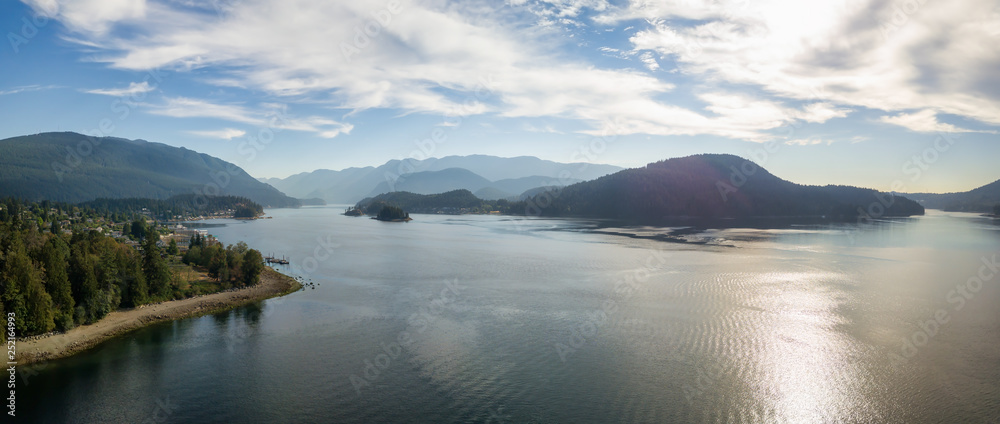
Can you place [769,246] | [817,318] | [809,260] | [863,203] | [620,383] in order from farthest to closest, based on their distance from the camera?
[863,203] < [769,246] < [809,260] < [817,318] < [620,383]

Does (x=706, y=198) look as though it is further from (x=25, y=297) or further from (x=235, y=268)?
(x=25, y=297)

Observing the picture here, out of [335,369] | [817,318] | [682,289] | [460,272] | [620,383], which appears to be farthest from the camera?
[460,272]

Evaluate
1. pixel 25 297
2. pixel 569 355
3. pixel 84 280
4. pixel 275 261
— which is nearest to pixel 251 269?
pixel 84 280

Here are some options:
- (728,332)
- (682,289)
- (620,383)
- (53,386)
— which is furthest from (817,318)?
(53,386)

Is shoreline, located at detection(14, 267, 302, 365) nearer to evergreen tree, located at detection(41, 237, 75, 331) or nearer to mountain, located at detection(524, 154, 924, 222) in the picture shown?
evergreen tree, located at detection(41, 237, 75, 331)

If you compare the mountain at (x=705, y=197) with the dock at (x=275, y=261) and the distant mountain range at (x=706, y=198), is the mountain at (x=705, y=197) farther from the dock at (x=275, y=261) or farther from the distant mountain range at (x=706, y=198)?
the dock at (x=275, y=261)

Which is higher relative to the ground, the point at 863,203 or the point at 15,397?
the point at 863,203

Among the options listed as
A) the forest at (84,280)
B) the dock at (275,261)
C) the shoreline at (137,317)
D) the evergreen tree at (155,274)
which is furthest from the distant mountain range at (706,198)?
the evergreen tree at (155,274)

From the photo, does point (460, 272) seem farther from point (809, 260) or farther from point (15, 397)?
point (809, 260)

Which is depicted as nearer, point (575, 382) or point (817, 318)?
point (575, 382)
